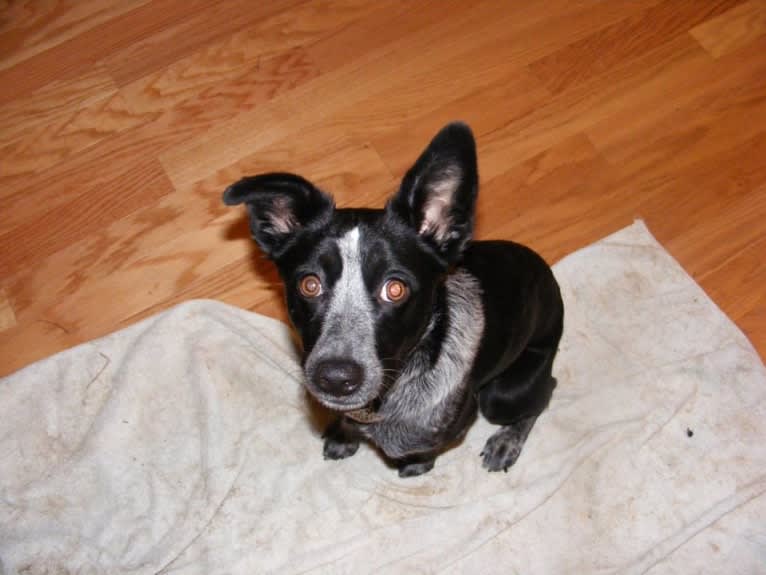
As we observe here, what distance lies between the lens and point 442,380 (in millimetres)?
3172

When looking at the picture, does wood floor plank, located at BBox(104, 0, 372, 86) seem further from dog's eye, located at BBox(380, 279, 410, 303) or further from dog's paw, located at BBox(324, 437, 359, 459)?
dog's eye, located at BBox(380, 279, 410, 303)

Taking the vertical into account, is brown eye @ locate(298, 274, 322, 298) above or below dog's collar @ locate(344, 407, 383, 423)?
above

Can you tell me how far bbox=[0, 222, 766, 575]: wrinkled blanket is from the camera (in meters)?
3.62

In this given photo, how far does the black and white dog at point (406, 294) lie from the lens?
9.20 ft

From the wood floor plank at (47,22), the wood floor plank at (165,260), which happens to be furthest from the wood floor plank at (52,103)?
the wood floor plank at (165,260)

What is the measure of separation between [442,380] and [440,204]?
73cm

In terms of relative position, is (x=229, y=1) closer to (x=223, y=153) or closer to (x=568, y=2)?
(x=223, y=153)

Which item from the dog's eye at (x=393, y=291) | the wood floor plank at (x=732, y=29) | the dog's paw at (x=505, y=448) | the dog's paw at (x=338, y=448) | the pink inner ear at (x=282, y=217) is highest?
the pink inner ear at (x=282, y=217)

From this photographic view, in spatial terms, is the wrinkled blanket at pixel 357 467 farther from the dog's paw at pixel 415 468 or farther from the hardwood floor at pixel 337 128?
the hardwood floor at pixel 337 128

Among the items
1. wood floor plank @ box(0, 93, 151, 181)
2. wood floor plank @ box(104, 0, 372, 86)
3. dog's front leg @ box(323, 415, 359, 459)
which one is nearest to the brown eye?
dog's front leg @ box(323, 415, 359, 459)

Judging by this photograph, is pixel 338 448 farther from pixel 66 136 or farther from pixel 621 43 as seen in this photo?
pixel 621 43


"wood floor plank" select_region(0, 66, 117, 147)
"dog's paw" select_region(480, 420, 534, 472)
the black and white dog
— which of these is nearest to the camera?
the black and white dog

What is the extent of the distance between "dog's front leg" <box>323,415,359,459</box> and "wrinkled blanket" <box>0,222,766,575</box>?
0.22 ft

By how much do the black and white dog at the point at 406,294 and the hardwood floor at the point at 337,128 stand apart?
1.15 metres
